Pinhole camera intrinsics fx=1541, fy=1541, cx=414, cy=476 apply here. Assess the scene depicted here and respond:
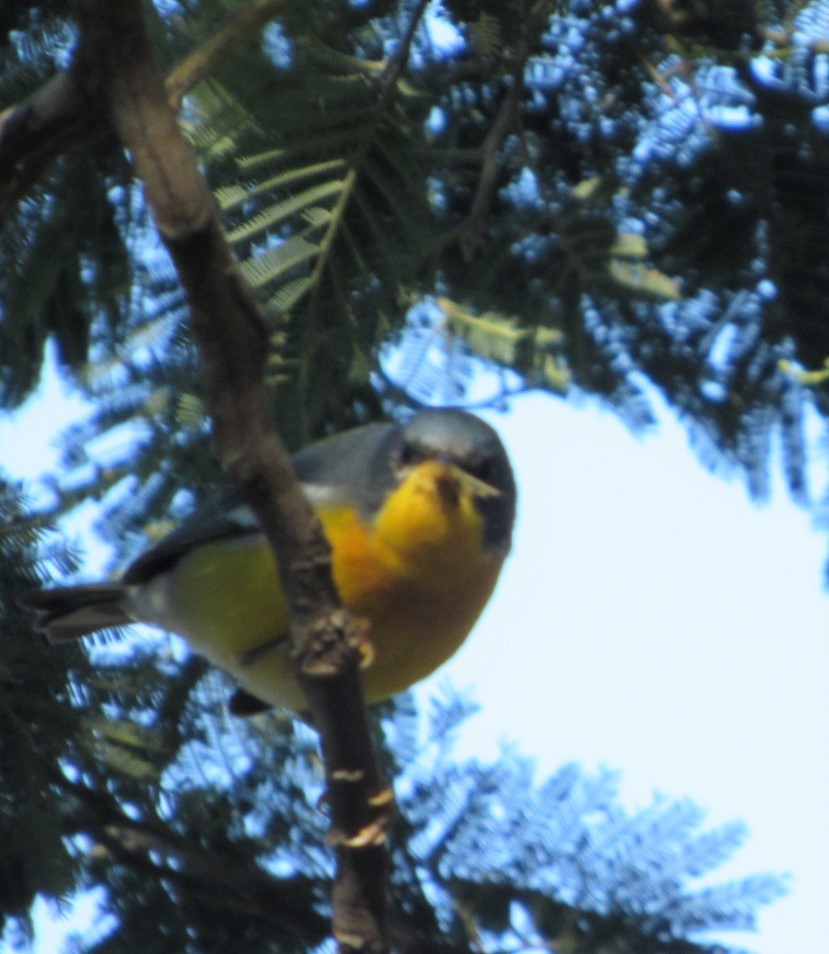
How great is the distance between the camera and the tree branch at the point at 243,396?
2541 mm

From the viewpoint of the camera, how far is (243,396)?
2.75 meters

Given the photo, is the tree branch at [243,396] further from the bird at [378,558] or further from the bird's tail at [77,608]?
the bird's tail at [77,608]

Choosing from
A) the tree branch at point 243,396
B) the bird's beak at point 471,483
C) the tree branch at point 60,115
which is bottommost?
the tree branch at point 243,396

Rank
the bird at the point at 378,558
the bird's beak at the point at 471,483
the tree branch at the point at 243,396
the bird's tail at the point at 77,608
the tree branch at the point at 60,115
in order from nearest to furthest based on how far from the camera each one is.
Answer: the tree branch at the point at 243,396 < the tree branch at the point at 60,115 < the bird at the point at 378,558 < the bird's beak at the point at 471,483 < the bird's tail at the point at 77,608

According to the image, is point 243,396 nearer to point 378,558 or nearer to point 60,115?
point 60,115

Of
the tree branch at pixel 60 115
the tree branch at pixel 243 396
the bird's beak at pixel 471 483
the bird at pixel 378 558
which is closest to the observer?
the tree branch at pixel 243 396

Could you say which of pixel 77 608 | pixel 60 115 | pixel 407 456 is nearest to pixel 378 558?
pixel 407 456

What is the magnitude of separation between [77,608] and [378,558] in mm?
1153

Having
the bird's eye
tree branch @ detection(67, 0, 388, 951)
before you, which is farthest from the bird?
tree branch @ detection(67, 0, 388, 951)

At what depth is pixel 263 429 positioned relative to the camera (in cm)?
279

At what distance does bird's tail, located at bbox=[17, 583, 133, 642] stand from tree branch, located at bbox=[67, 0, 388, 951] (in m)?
1.44

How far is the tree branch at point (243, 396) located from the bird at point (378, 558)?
698 mm

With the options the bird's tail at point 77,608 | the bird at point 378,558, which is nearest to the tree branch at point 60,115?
the bird at point 378,558

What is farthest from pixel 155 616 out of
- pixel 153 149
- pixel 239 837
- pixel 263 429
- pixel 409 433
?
pixel 153 149
